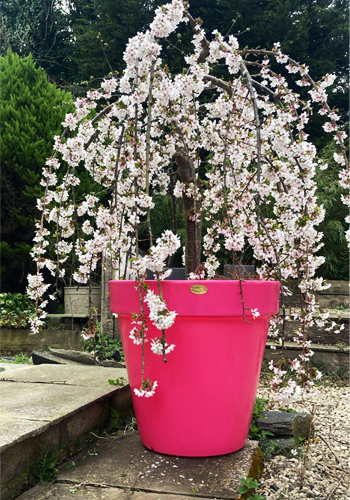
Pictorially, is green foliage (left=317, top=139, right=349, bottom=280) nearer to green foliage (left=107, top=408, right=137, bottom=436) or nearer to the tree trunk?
the tree trunk

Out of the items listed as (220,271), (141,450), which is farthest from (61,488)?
(220,271)

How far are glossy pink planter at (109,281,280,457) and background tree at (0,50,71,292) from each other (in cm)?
323

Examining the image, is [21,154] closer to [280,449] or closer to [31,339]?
[31,339]

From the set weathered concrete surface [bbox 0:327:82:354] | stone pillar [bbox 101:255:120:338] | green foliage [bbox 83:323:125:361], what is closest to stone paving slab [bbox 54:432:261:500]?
green foliage [bbox 83:323:125:361]

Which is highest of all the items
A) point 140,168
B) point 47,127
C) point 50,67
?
point 50,67

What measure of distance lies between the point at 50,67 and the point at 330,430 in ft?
→ 28.7

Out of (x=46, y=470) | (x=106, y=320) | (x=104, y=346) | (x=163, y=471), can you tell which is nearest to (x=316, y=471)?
(x=163, y=471)

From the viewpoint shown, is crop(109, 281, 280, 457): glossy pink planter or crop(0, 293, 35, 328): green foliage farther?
crop(0, 293, 35, 328): green foliage

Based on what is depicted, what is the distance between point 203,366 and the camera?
1.37 metres

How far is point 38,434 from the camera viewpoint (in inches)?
49.8

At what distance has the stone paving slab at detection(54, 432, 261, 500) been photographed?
123 cm

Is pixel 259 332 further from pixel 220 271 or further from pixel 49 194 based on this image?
pixel 220 271

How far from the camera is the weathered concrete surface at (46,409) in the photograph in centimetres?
119

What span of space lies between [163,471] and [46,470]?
34 cm
